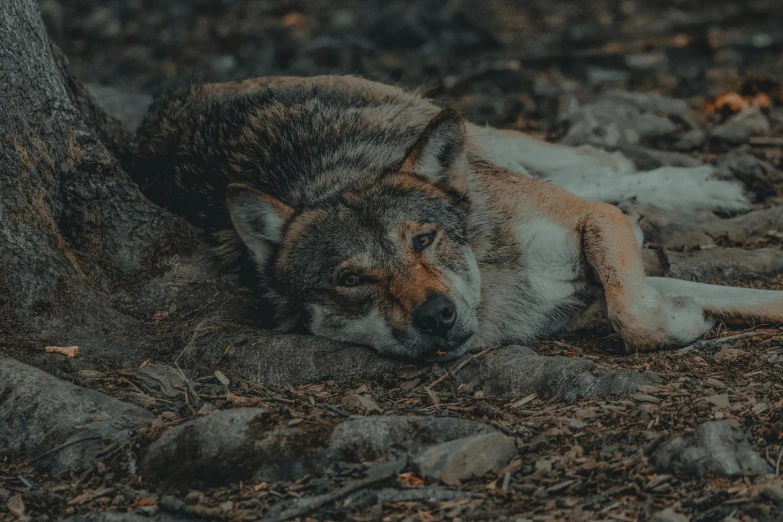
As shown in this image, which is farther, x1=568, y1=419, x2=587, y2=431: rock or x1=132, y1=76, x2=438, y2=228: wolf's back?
x1=132, y1=76, x2=438, y2=228: wolf's back

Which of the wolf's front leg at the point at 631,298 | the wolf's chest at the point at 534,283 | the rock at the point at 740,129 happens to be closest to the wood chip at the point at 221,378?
the wolf's chest at the point at 534,283

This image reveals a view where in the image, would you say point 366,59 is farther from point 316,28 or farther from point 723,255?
point 723,255

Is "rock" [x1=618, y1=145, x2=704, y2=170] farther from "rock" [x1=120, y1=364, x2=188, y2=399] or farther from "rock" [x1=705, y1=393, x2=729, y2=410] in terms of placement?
"rock" [x1=120, y1=364, x2=188, y2=399]

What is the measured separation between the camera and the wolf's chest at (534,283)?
18.1 feet

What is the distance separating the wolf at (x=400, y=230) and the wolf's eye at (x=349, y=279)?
13mm

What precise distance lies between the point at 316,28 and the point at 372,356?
887cm

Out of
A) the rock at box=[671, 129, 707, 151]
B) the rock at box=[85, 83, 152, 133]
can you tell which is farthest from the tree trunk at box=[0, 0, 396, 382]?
the rock at box=[671, 129, 707, 151]

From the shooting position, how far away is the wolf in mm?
5059

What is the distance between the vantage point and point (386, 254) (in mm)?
5023

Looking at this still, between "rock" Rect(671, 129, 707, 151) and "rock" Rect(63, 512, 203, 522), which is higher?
"rock" Rect(671, 129, 707, 151)

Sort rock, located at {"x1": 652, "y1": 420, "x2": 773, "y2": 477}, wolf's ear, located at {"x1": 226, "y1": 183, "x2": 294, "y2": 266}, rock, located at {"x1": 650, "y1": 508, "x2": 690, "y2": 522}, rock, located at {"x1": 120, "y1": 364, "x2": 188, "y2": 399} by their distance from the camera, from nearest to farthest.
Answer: rock, located at {"x1": 650, "y1": 508, "x2": 690, "y2": 522}, rock, located at {"x1": 652, "y1": 420, "x2": 773, "y2": 477}, rock, located at {"x1": 120, "y1": 364, "x2": 188, "y2": 399}, wolf's ear, located at {"x1": 226, "y1": 183, "x2": 294, "y2": 266}

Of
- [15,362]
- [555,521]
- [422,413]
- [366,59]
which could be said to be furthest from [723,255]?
[366,59]

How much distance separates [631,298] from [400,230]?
1.36 m

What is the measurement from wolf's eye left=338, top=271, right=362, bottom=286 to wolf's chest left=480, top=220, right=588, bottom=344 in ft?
2.76
